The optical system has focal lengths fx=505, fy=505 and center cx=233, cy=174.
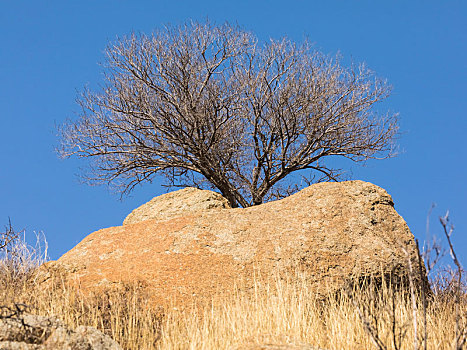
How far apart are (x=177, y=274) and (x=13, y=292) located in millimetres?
2088

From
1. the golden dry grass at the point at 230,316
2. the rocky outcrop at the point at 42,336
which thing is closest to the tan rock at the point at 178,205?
the golden dry grass at the point at 230,316

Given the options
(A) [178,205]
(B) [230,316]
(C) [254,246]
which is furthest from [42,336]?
(A) [178,205]

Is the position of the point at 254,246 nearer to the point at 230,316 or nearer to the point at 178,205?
the point at 230,316

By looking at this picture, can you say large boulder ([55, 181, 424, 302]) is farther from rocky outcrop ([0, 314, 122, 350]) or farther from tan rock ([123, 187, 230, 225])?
rocky outcrop ([0, 314, 122, 350])

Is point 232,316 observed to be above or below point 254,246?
below

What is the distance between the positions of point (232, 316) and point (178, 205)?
3.18 meters

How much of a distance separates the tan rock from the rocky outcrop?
3.62m

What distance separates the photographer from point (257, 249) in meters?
6.96

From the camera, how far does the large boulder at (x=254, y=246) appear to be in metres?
6.71

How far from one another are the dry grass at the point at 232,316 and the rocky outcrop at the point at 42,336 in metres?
1.08

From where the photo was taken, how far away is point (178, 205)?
8.58 m

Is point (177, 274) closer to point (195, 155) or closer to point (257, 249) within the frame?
point (257, 249)

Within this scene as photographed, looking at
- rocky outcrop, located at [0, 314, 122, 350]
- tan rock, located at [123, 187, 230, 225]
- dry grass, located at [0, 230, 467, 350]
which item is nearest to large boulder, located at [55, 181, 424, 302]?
dry grass, located at [0, 230, 467, 350]

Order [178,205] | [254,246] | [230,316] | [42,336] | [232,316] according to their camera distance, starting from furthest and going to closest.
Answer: [178,205] < [254,246] < [230,316] < [232,316] < [42,336]
